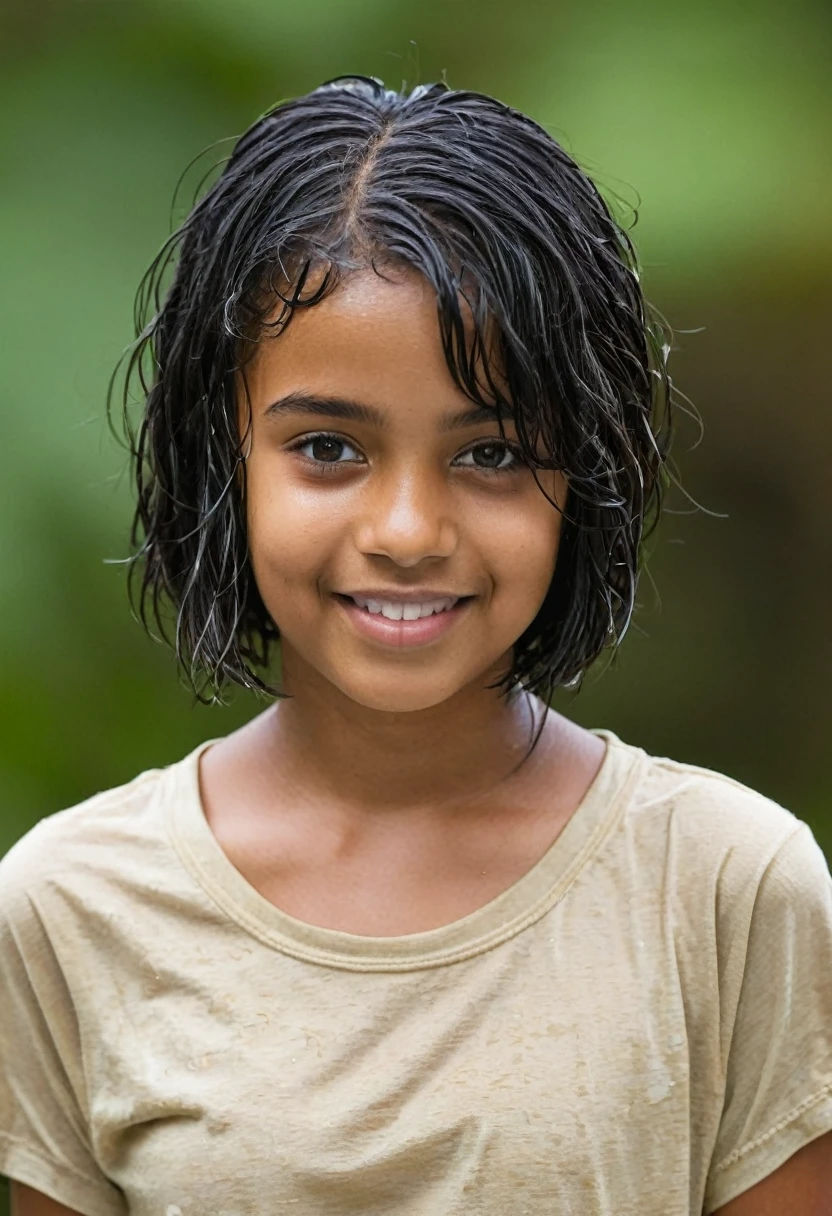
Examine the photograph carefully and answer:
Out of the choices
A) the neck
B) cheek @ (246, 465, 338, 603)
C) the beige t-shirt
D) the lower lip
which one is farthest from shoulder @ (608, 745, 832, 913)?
cheek @ (246, 465, 338, 603)

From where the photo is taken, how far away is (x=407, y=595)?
4.09ft

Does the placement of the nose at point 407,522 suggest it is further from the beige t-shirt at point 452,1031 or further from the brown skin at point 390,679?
the beige t-shirt at point 452,1031

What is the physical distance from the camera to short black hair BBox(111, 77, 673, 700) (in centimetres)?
122

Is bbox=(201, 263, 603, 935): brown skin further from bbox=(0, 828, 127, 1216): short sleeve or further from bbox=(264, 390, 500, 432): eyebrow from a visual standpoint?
bbox=(0, 828, 127, 1216): short sleeve

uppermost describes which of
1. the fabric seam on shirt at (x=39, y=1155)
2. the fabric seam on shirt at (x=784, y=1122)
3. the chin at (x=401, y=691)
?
the chin at (x=401, y=691)

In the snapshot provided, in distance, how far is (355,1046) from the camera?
1288mm

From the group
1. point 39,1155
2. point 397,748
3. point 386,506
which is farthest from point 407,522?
point 39,1155

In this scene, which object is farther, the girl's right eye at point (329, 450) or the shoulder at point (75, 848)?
the shoulder at point (75, 848)

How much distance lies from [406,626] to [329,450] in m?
0.15

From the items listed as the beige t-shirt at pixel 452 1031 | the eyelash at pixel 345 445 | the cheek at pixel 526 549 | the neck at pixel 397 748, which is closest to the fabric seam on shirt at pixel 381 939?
the beige t-shirt at pixel 452 1031

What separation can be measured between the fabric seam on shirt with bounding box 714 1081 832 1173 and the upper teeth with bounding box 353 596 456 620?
499 mm

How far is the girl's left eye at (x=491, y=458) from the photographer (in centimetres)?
124

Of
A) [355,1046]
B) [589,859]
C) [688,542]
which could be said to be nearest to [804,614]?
[688,542]

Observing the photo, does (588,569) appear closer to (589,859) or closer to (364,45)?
(589,859)
